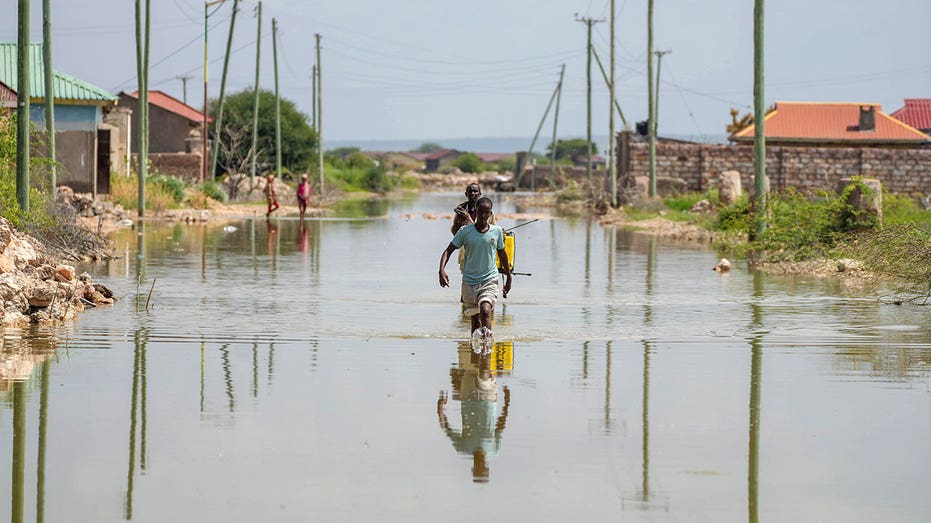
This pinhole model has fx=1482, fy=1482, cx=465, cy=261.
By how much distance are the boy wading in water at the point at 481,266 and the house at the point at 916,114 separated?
258 ft

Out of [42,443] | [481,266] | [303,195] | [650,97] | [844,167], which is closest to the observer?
[42,443]

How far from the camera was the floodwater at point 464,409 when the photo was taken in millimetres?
7645

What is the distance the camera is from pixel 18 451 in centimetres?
862

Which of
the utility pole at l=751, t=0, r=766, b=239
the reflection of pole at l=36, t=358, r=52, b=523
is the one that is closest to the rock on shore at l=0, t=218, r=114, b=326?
the reflection of pole at l=36, t=358, r=52, b=523

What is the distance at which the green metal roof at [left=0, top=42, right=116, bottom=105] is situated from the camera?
4178 centimetres

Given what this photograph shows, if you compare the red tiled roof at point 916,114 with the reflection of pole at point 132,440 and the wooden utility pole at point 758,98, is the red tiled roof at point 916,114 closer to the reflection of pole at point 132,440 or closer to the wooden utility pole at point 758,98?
the wooden utility pole at point 758,98

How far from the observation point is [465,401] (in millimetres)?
10750

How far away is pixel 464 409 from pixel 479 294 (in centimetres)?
335

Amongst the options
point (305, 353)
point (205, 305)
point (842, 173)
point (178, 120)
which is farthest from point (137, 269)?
point (178, 120)

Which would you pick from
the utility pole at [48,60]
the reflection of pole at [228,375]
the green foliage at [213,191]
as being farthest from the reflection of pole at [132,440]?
the green foliage at [213,191]

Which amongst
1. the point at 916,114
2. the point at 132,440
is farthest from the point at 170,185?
the point at 916,114

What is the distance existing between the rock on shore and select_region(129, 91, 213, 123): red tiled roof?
182ft

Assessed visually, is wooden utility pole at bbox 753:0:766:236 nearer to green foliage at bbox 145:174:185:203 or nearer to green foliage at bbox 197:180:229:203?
green foliage at bbox 145:174:185:203

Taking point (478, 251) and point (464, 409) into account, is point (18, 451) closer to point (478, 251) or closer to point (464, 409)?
point (464, 409)
